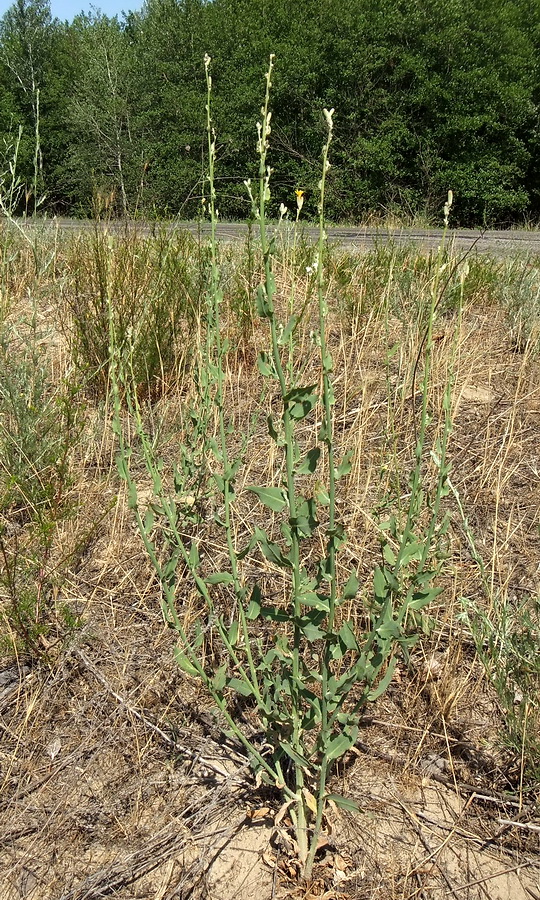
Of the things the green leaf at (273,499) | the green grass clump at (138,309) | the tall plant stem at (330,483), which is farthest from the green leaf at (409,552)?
the green grass clump at (138,309)

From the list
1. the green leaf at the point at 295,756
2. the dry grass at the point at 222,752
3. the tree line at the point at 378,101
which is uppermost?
the tree line at the point at 378,101

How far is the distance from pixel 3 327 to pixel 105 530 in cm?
125

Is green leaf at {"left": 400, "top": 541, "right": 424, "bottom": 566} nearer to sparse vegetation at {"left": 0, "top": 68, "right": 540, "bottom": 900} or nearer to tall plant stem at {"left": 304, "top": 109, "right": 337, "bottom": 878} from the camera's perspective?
sparse vegetation at {"left": 0, "top": 68, "right": 540, "bottom": 900}

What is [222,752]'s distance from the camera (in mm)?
1888

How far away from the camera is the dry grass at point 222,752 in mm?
1623

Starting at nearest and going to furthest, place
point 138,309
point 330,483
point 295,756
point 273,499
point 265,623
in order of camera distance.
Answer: point 330,483 → point 273,499 → point 295,756 → point 265,623 → point 138,309

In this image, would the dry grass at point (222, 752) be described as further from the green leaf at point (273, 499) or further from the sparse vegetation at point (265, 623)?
the green leaf at point (273, 499)

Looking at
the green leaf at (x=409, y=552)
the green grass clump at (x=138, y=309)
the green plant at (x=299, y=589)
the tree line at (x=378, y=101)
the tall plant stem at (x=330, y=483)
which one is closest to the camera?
the tall plant stem at (x=330, y=483)

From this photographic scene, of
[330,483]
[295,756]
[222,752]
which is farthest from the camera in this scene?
[222,752]

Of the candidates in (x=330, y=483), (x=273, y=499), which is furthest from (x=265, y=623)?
(x=330, y=483)

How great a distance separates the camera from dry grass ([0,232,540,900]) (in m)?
1.62

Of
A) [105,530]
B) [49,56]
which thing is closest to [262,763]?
[105,530]

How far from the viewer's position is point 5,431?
2.51 metres

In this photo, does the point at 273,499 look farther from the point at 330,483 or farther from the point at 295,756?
the point at 295,756
